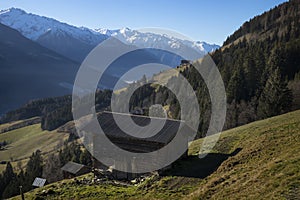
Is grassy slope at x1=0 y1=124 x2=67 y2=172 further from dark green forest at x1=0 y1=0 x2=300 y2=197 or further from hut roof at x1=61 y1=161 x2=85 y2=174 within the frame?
hut roof at x1=61 y1=161 x2=85 y2=174

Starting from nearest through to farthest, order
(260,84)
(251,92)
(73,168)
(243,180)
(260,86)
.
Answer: (243,180)
(73,168)
(260,86)
(260,84)
(251,92)

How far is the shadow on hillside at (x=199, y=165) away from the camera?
99.4ft

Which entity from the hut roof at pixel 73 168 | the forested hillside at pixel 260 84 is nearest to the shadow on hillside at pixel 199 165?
the hut roof at pixel 73 168

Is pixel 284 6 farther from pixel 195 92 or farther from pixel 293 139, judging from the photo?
pixel 293 139

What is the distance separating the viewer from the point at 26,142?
171 m

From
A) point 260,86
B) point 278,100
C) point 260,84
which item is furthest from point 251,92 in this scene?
point 278,100

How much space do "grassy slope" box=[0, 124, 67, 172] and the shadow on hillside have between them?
119227 mm

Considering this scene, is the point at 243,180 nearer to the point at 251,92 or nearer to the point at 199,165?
→ the point at 199,165

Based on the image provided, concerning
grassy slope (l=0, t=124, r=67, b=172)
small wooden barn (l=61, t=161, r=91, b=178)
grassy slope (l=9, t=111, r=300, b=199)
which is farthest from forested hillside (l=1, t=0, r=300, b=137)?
grassy slope (l=0, t=124, r=67, b=172)

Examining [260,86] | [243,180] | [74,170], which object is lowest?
[74,170]

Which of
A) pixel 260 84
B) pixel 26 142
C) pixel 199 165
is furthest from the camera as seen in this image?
pixel 26 142

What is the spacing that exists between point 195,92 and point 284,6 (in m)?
101

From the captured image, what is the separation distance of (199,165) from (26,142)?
16143 cm

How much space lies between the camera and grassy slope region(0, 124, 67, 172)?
493 ft
